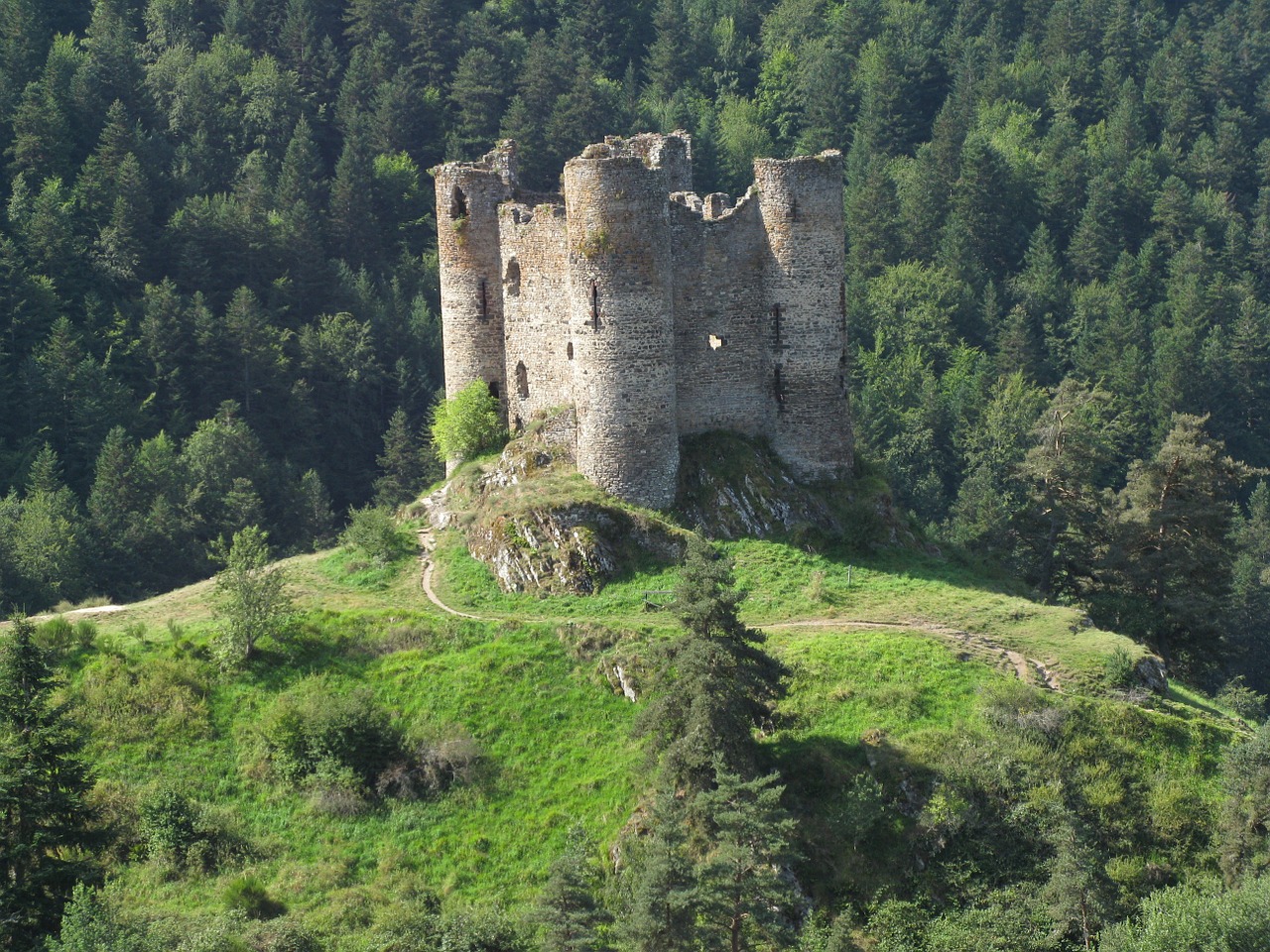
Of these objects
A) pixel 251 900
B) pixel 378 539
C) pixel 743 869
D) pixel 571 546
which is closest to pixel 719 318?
pixel 571 546

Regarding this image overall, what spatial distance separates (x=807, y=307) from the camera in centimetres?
3944

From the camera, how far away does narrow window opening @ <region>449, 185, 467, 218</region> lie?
141 feet

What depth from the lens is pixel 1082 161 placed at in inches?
3757

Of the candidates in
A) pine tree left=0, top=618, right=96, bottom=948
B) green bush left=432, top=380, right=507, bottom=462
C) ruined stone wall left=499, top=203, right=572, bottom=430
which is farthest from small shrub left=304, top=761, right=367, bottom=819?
green bush left=432, top=380, right=507, bottom=462

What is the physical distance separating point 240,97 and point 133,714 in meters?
63.1

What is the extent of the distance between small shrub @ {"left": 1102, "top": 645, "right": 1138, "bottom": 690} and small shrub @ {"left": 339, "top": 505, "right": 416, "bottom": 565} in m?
15.9

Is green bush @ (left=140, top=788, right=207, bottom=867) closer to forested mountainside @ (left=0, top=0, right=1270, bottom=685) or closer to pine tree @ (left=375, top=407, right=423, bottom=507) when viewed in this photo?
forested mountainside @ (left=0, top=0, right=1270, bottom=685)

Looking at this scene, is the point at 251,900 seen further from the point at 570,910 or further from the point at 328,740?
the point at 570,910

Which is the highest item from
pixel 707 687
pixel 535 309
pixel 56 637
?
pixel 535 309

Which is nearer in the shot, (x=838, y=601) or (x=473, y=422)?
(x=838, y=601)

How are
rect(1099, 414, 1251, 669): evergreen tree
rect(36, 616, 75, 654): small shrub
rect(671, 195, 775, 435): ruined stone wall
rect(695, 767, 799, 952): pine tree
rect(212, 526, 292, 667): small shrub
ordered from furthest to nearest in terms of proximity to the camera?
rect(1099, 414, 1251, 669): evergreen tree → rect(671, 195, 775, 435): ruined stone wall → rect(212, 526, 292, 667): small shrub → rect(36, 616, 75, 654): small shrub → rect(695, 767, 799, 952): pine tree

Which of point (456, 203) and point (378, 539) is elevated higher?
point (456, 203)

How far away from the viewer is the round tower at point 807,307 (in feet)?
128

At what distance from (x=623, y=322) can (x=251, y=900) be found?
14862mm
